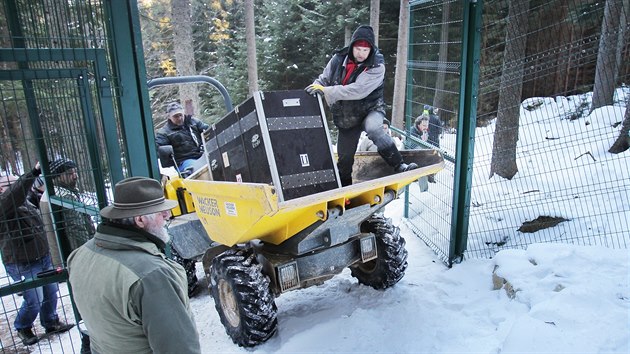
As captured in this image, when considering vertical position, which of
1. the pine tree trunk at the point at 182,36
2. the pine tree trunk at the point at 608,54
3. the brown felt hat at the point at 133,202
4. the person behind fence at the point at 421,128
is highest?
the pine tree trunk at the point at 182,36

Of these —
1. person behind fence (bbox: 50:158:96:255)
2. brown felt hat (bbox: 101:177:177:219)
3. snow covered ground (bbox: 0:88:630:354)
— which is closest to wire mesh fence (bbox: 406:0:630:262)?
snow covered ground (bbox: 0:88:630:354)

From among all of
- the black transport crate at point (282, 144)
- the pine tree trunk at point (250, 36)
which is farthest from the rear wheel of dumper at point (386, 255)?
the pine tree trunk at point (250, 36)

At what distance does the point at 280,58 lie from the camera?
706 inches

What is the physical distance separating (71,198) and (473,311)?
3.57 m

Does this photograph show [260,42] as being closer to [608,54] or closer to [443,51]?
[443,51]

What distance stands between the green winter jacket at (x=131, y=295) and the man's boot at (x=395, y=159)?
7.51 feet

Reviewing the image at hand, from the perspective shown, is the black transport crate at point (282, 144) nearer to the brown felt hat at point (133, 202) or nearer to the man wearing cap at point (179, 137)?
the brown felt hat at point (133, 202)

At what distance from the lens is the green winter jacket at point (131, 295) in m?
1.70

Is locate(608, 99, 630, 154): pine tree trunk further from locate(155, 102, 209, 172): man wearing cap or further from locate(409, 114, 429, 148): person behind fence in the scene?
locate(155, 102, 209, 172): man wearing cap

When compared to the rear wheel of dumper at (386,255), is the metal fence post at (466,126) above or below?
above

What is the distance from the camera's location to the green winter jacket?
1698mm

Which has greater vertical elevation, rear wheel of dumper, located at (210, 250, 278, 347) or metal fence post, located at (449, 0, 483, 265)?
metal fence post, located at (449, 0, 483, 265)

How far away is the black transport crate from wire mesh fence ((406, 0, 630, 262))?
1.92 meters

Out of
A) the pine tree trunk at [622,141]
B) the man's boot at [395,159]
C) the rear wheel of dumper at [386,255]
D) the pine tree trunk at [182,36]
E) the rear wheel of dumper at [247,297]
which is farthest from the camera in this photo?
the pine tree trunk at [182,36]
